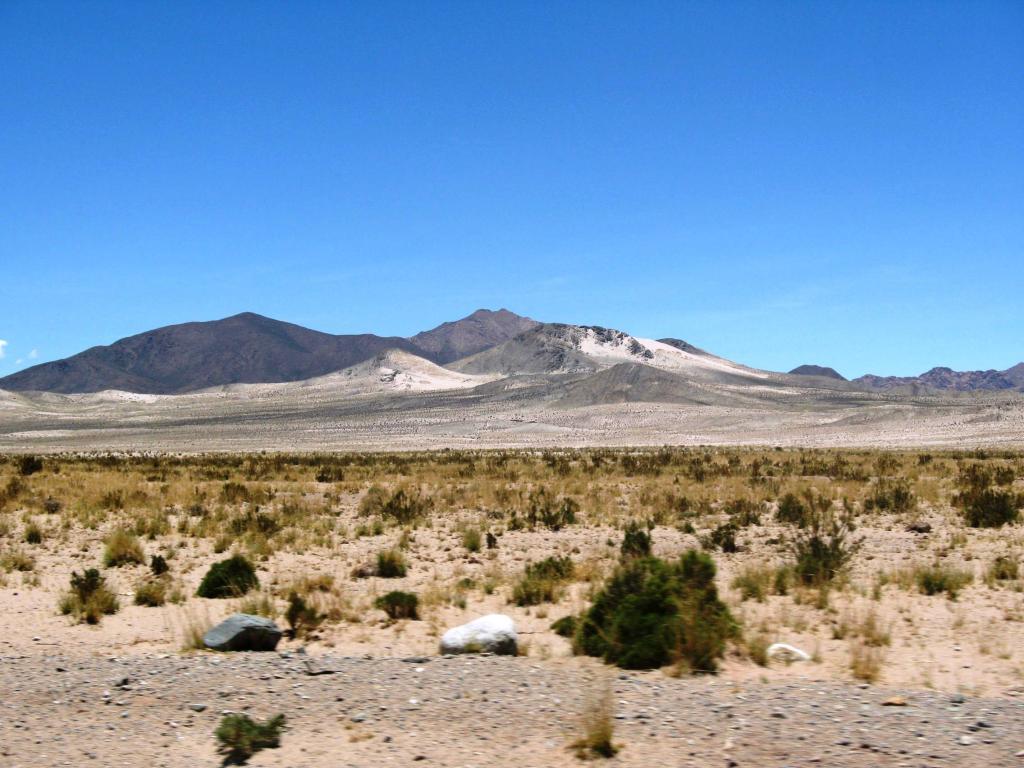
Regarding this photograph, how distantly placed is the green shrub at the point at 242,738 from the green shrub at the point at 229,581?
6.18 metres

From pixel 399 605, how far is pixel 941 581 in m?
7.38

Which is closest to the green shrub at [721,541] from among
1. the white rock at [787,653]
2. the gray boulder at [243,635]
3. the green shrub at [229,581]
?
the white rock at [787,653]

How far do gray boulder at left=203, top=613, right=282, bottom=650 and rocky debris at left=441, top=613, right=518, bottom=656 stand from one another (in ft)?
6.53

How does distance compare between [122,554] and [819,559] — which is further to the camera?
[122,554]

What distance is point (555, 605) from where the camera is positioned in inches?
467

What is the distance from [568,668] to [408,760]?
2424 mm

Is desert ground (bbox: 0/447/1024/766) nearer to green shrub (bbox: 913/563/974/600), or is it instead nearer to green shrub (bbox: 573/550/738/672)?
green shrub (bbox: 913/563/974/600)

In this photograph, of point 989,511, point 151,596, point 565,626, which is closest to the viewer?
point 565,626

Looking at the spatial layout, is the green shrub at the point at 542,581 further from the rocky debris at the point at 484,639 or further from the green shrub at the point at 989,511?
the green shrub at the point at 989,511

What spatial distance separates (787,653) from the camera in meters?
9.07

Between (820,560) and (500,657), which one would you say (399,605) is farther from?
(820,560)

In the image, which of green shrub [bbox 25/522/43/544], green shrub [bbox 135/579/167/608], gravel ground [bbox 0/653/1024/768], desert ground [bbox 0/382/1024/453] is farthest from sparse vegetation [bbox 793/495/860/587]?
desert ground [bbox 0/382/1024/453]

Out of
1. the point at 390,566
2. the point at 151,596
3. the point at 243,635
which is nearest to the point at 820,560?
the point at 390,566

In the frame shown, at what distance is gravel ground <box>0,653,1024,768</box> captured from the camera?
619 cm
